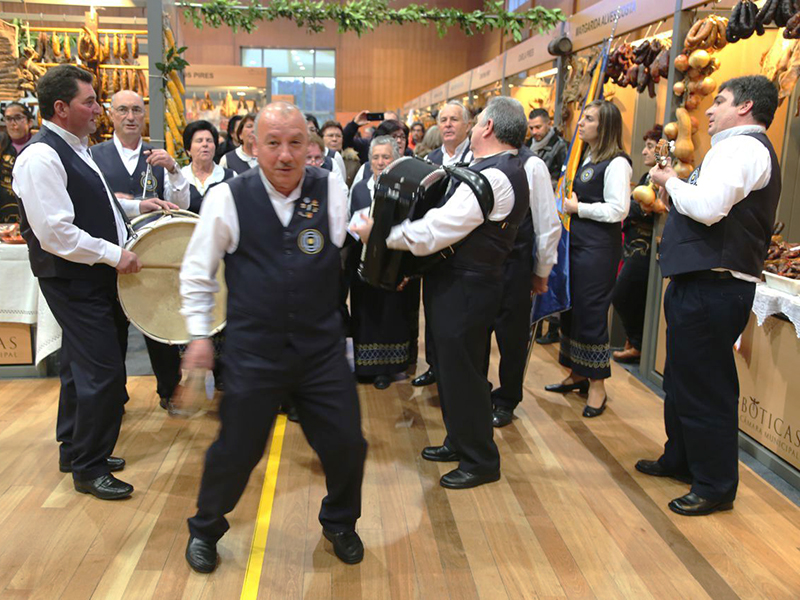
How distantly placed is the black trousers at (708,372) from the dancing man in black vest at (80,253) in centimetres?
234

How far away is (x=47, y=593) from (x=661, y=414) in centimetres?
336

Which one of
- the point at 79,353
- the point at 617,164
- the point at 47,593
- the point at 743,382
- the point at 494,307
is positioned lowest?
the point at 47,593

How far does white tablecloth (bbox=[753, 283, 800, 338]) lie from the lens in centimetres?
340

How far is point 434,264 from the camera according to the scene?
3074 mm

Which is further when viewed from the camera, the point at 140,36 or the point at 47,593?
the point at 140,36

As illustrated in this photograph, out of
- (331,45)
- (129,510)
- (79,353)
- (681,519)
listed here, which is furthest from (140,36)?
(331,45)

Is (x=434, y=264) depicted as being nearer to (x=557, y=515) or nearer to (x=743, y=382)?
(x=557, y=515)

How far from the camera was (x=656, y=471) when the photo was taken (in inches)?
135

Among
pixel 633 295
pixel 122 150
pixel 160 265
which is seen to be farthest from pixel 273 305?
pixel 633 295

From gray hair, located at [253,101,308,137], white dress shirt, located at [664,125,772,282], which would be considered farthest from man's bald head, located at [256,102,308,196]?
white dress shirt, located at [664,125,772,282]

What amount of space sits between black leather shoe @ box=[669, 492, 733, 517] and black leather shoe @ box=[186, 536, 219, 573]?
193 cm

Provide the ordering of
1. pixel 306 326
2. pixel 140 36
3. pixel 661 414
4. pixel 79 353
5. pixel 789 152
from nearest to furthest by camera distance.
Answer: pixel 306 326
pixel 79 353
pixel 661 414
pixel 789 152
pixel 140 36

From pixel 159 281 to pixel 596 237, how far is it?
2.42 m

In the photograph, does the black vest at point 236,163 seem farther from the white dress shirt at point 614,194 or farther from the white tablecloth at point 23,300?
the white dress shirt at point 614,194
